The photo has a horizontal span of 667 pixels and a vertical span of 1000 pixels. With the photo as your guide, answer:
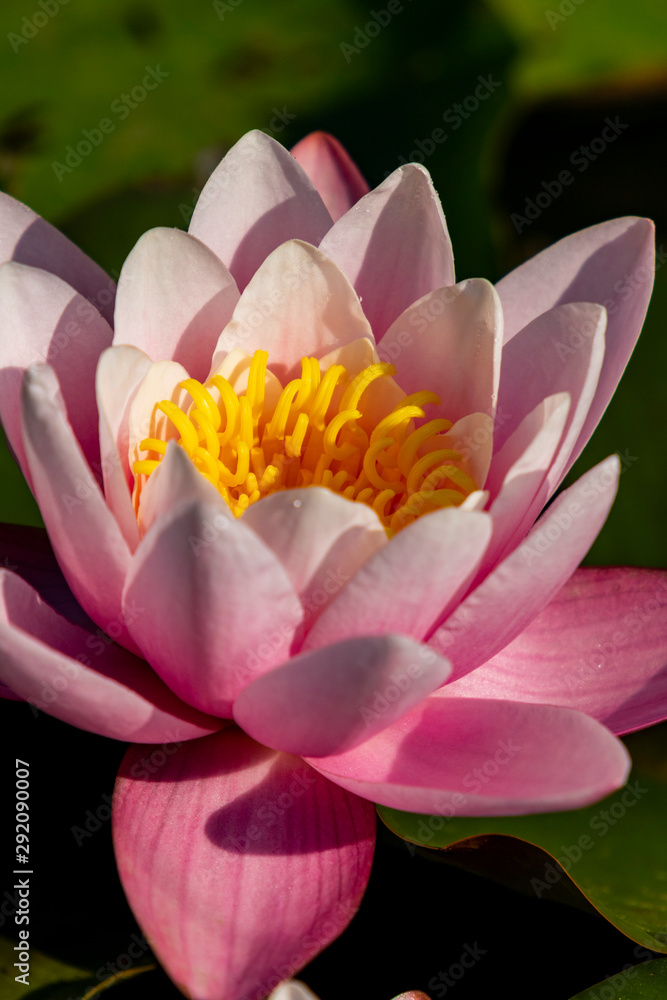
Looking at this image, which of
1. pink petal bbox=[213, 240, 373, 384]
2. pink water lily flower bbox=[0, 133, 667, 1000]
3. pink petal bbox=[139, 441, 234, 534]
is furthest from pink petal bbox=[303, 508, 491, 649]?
pink petal bbox=[213, 240, 373, 384]

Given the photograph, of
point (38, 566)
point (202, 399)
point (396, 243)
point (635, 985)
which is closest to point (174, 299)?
point (202, 399)

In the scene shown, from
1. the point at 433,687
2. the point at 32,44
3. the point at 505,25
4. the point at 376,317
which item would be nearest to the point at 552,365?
the point at 376,317

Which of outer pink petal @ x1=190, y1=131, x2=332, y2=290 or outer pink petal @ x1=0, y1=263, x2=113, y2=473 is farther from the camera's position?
outer pink petal @ x1=190, y1=131, x2=332, y2=290

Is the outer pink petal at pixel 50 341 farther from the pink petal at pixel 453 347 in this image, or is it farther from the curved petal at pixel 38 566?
the pink petal at pixel 453 347

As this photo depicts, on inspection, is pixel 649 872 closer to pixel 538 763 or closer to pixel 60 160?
pixel 538 763

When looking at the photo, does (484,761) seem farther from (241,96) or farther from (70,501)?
(241,96)

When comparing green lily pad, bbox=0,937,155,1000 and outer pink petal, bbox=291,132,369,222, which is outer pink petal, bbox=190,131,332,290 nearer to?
outer pink petal, bbox=291,132,369,222

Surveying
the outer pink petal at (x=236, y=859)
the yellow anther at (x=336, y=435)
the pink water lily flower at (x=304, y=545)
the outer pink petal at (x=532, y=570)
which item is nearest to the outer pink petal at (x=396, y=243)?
the pink water lily flower at (x=304, y=545)
